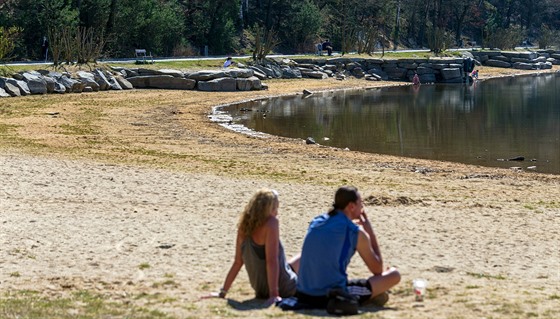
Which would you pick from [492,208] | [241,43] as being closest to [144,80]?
[241,43]

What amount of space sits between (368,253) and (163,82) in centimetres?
3701

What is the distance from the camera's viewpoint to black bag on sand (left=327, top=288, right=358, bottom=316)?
8.46 metres

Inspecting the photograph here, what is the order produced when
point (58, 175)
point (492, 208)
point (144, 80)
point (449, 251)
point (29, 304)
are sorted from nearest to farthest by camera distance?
point (29, 304) → point (449, 251) → point (492, 208) → point (58, 175) → point (144, 80)

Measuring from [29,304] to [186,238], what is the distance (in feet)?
12.1

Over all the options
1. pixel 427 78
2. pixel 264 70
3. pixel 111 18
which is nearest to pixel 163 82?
pixel 111 18

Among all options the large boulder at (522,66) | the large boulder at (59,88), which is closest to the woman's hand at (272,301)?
the large boulder at (59,88)

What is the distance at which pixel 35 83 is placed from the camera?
3841cm

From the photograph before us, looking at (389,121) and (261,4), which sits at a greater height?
(261,4)

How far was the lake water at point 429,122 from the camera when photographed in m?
26.3

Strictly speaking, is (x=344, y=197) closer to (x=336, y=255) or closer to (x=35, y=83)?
(x=336, y=255)

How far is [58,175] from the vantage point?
689 inches

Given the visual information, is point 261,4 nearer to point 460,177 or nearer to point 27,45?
point 27,45

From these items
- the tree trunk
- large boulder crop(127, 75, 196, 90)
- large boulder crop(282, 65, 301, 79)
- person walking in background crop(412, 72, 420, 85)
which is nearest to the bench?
the tree trunk

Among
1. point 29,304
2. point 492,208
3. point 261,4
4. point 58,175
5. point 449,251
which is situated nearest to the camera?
point 29,304
